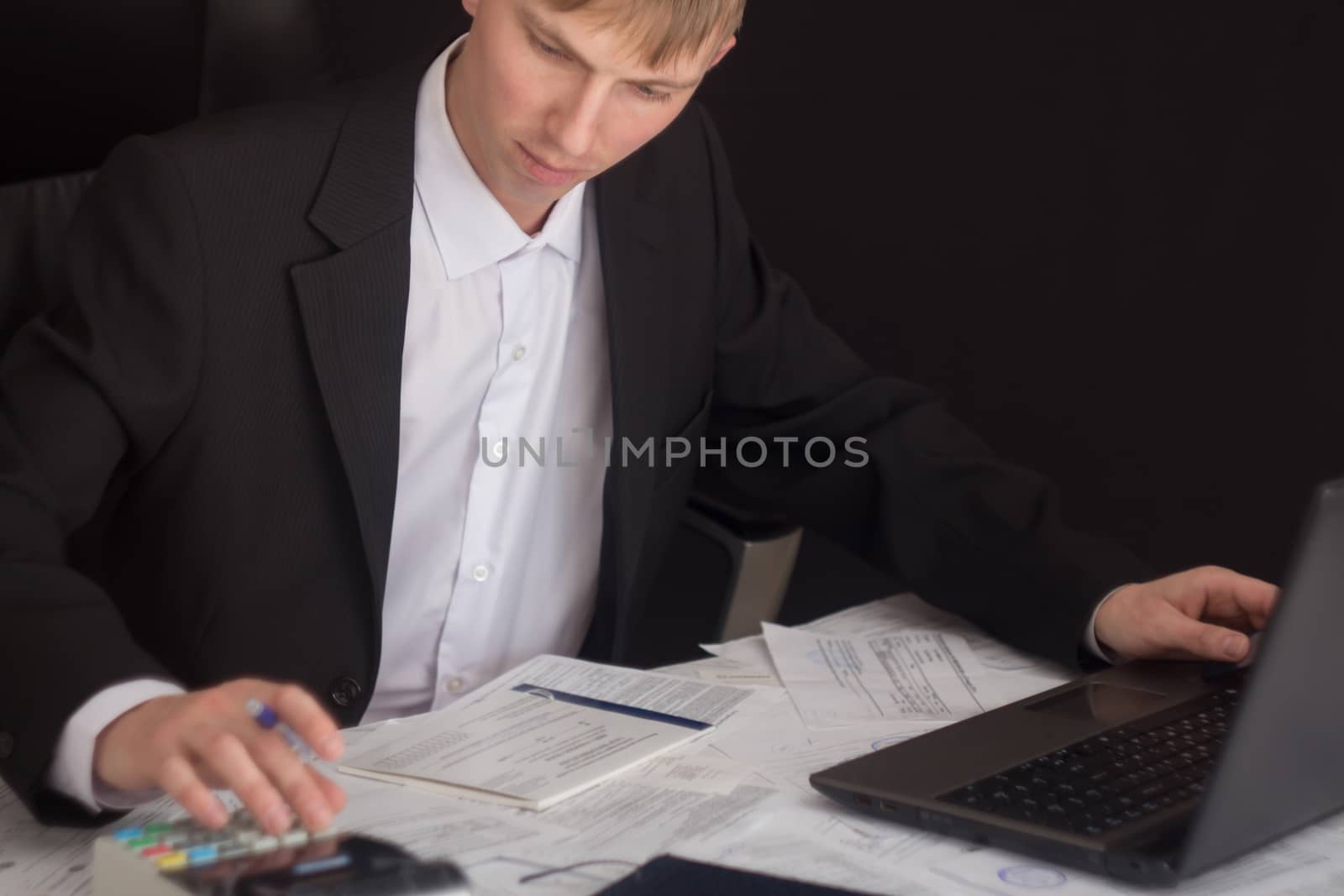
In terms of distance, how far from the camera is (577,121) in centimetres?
115

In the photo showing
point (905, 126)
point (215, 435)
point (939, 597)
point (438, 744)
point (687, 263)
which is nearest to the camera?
point (438, 744)

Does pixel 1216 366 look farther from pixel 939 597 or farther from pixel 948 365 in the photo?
pixel 939 597

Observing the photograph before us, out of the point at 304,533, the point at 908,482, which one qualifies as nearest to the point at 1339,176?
the point at 908,482

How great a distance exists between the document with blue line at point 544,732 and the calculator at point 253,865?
19cm

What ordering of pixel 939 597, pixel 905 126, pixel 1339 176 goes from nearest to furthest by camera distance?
pixel 939 597, pixel 1339 176, pixel 905 126

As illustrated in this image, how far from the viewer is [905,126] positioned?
6.91 feet

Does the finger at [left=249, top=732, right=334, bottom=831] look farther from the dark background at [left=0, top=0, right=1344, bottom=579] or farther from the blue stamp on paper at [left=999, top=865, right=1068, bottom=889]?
the dark background at [left=0, top=0, right=1344, bottom=579]

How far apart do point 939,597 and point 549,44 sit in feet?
1.99

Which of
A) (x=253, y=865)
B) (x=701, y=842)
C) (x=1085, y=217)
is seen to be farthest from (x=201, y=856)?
(x=1085, y=217)

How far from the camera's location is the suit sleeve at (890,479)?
133cm

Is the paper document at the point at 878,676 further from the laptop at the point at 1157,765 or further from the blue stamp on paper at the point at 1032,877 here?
the blue stamp on paper at the point at 1032,877

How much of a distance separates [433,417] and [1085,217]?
1062 mm

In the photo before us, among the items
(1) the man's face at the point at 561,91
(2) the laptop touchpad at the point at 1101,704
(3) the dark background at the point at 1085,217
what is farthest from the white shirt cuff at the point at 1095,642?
(3) the dark background at the point at 1085,217

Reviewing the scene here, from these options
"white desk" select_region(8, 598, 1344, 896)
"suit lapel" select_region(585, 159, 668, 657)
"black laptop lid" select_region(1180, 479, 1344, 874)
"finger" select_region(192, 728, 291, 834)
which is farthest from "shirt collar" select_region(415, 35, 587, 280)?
"black laptop lid" select_region(1180, 479, 1344, 874)
